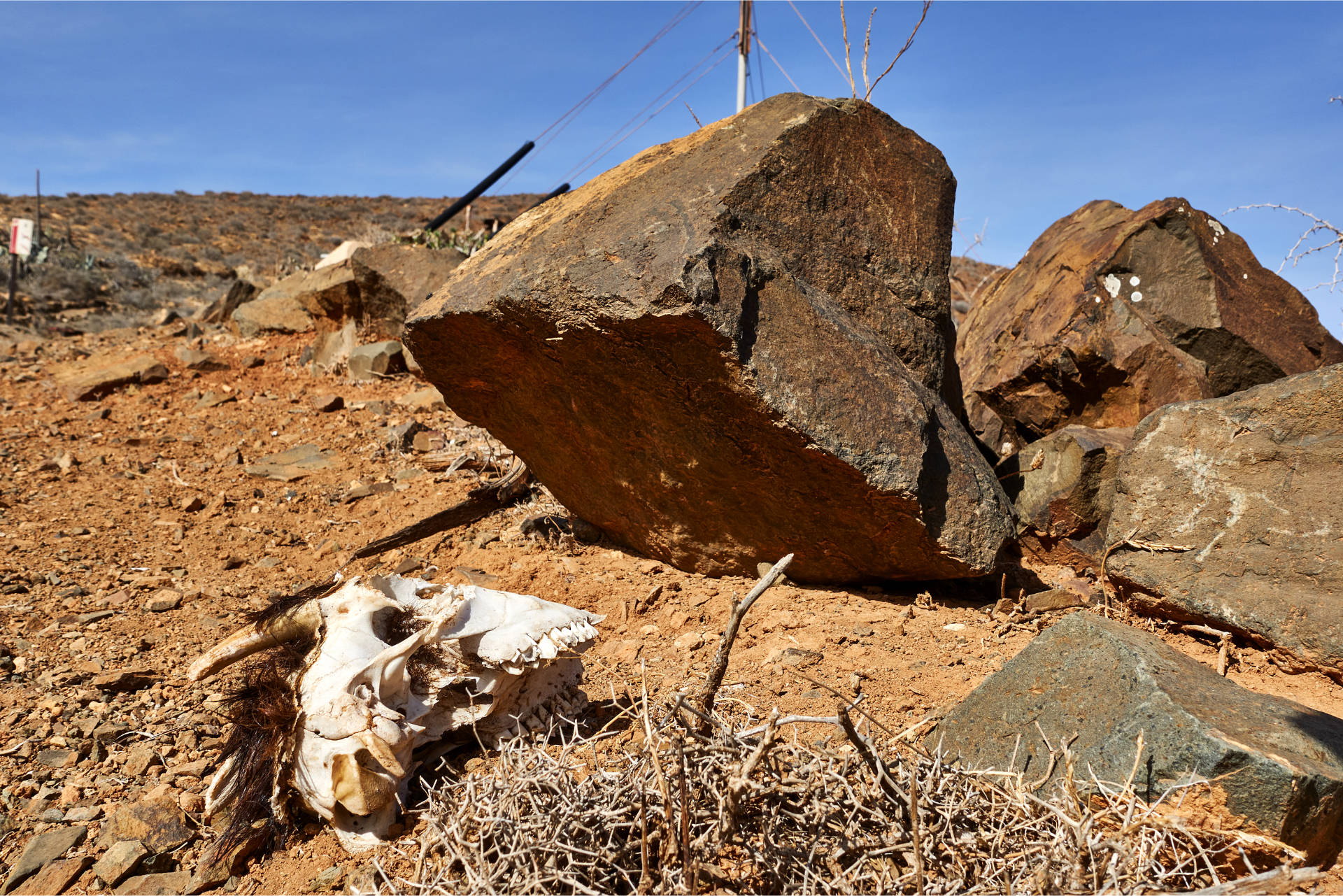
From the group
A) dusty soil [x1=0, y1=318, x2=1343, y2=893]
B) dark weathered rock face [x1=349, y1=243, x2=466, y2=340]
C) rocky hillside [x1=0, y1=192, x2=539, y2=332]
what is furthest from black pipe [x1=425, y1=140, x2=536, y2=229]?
dusty soil [x1=0, y1=318, x2=1343, y2=893]

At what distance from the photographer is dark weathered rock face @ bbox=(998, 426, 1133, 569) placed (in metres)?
3.78

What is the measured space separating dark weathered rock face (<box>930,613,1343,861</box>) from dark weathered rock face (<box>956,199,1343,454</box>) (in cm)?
226

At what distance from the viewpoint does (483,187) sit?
10766 millimetres

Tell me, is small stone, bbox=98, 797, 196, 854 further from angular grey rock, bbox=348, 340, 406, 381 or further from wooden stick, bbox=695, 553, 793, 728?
angular grey rock, bbox=348, 340, 406, 381

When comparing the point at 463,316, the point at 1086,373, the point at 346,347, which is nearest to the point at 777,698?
the point at 463,316

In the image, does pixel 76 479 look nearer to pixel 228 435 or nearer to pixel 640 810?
pixel 228 435

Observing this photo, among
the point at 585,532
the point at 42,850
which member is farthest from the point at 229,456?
the point at 42,850

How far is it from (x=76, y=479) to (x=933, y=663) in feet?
18.1

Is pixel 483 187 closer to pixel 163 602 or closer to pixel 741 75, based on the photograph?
pixel 741 75

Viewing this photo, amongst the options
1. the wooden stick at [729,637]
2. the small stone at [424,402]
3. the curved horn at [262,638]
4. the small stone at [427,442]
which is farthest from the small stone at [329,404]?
the wooden stick at [729,637]

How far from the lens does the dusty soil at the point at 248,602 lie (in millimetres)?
2627

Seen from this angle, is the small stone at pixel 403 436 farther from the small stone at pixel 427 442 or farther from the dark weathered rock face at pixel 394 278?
the dark weathered rock face at pixel 394 278

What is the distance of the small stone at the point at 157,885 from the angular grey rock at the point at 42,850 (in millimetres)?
243

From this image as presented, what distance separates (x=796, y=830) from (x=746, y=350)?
63.9 inches
